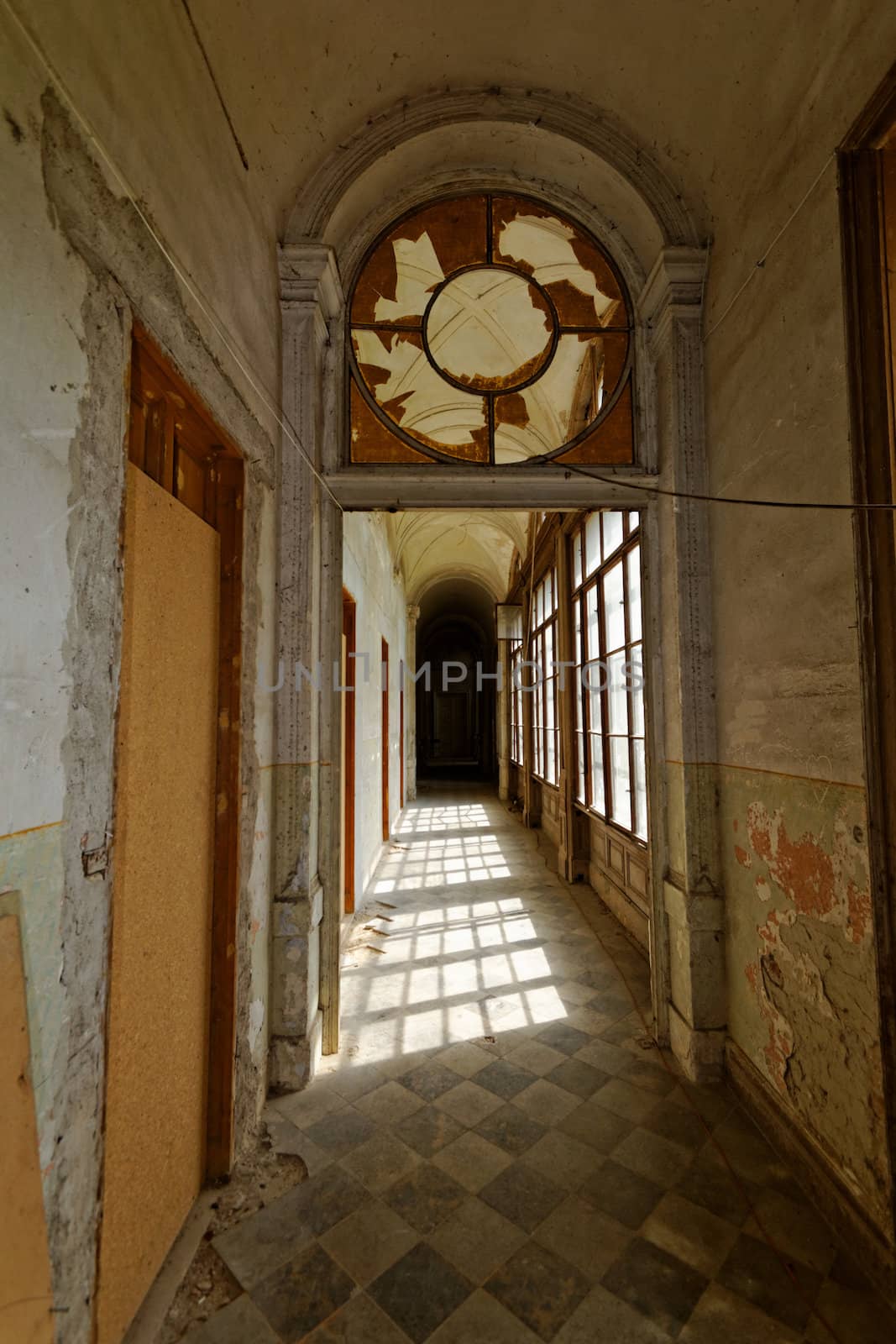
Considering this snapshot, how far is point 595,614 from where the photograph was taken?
5336 mm

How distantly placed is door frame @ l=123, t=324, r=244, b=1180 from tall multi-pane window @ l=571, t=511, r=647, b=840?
7.86ft

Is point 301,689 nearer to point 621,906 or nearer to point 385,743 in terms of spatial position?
point 621,906

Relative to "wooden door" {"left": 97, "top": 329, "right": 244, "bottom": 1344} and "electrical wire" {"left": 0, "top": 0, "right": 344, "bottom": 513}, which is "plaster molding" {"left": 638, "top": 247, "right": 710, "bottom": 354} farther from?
"wooden door" {"left": 97, "top": 329, "right": 244, "bottom": 1344}

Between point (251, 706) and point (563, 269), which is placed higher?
point (563, 269)

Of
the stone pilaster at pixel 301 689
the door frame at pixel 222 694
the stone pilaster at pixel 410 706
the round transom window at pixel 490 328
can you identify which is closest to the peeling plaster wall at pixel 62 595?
the door frame at pixel 222 694

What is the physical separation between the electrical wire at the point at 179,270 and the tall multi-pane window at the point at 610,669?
2.13 metres

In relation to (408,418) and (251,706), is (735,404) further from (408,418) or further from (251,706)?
(251,706)

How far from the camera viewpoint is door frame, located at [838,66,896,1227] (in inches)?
68.4

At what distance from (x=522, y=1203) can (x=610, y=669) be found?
11.8 ft

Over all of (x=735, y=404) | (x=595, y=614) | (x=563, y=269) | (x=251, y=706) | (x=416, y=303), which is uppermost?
(x=563, y=269)

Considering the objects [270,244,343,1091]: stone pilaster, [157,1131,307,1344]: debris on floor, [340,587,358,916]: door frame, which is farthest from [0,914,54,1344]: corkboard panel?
[340,587,358,916]: door frame

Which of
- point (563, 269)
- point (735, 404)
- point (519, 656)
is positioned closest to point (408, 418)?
point (563, 269)

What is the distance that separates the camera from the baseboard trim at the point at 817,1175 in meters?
1.73

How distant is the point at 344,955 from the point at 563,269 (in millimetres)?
4506
